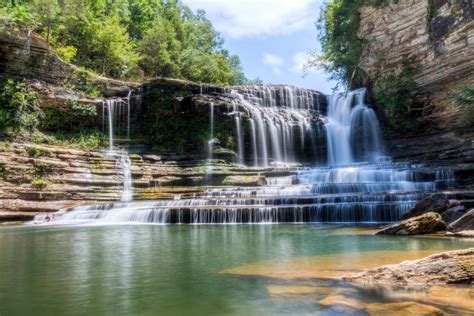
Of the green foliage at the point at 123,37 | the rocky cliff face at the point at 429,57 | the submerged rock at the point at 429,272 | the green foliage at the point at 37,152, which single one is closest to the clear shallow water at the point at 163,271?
the submerged rock at the point at 429,272

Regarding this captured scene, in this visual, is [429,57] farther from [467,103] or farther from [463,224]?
[463,224]

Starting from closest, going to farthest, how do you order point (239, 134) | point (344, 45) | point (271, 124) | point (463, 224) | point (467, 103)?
A: point (463, 224)
point (467, 103)
point (239, 134)
point (271, 124)
point (344, 45)

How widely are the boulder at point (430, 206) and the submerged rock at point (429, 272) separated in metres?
7.09

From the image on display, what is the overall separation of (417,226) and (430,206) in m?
2.24

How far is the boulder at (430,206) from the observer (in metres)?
10.6

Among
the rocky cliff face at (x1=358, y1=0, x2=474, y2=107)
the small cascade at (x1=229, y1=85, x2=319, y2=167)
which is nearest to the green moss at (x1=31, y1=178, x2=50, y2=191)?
the small cascade at (x1=229, y1=85, x2=319, y2=167)

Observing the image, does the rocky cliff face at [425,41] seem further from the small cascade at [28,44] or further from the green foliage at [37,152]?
the small cascade at [28,44]

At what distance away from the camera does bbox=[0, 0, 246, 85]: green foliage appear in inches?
1102

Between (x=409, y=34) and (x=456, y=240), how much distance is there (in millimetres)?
21298

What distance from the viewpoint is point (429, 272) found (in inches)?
163

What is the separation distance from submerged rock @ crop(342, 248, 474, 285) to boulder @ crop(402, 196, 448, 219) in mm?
7095

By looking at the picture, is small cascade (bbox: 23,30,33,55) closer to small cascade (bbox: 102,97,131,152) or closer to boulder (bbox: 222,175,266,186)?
small cascade (bbox: 102,97,131,152)

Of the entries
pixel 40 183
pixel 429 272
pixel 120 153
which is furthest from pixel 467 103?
pixel 40 183

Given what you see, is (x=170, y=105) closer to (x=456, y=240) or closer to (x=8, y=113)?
(x=8, y=113)
